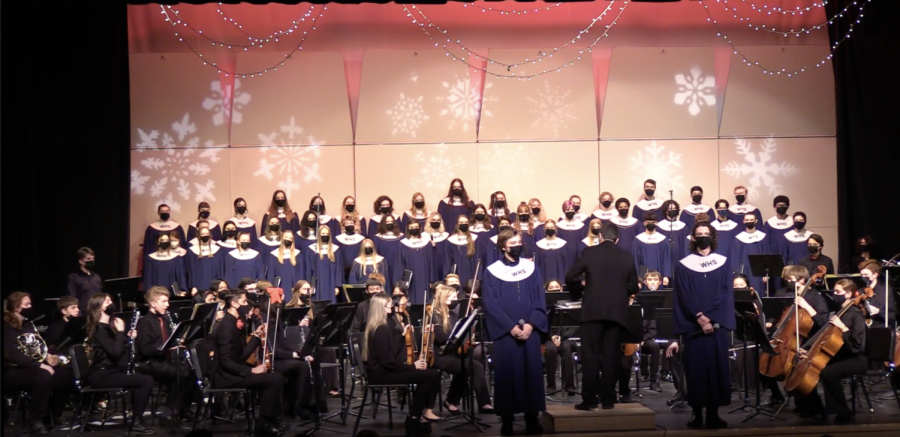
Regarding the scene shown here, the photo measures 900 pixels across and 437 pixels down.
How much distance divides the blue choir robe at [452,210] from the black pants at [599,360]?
6.96 metres

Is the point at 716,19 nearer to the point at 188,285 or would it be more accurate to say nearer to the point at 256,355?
the point at 188,285

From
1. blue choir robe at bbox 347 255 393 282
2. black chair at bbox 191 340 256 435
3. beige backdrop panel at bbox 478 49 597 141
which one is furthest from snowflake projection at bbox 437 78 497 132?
black chair at bbox 191 340 256 435

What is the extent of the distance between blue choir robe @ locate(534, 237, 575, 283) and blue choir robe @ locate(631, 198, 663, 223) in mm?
1503

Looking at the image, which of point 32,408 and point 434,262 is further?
point 434,262

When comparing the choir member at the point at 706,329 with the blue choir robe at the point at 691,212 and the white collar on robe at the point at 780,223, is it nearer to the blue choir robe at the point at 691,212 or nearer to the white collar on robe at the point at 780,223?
the blue choir robe at the point at 691,212

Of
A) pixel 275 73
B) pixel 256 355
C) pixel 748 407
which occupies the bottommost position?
pixel 748 407

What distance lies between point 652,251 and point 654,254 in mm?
52

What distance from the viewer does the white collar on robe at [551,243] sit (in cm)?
1430

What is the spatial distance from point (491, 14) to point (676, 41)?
315 cm

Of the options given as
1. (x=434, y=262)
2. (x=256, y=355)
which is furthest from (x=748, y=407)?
(x=434, y=262)

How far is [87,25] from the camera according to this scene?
1428 cm

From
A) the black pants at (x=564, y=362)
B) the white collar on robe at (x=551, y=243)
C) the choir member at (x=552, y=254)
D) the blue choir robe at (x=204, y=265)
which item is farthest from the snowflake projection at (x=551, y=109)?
the black pants at (x=564, y=362)

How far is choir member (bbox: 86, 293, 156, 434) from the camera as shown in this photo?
8750 millimetres

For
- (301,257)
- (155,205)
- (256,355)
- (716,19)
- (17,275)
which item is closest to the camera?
(256,355)
